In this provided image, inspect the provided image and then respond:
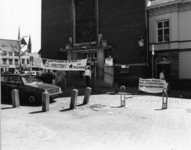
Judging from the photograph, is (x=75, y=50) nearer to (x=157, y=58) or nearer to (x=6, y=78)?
(x=157, y=58)

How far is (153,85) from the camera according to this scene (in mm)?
11586

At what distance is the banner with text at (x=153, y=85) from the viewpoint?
11.3 m

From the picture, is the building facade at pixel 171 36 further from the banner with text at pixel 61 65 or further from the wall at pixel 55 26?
the wall at pixel 55 26

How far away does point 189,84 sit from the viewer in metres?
14.5

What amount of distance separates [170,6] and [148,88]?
929cm

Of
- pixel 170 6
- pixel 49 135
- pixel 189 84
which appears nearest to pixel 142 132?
pixel 49 135

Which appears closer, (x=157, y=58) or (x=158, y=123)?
(x=158, y=123)

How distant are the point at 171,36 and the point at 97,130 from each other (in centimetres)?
1439

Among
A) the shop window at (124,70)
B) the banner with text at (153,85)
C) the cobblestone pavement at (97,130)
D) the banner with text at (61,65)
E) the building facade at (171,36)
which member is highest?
the building facade at (171,36)

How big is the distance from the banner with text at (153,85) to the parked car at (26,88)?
5892 mm

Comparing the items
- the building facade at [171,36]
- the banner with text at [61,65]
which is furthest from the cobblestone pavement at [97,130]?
the building facade at [171,36]

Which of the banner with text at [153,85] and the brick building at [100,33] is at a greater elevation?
the brick building at [100,33]

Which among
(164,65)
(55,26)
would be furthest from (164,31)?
(55,26)

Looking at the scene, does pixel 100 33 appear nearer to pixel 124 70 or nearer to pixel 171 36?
pixel 124 70
